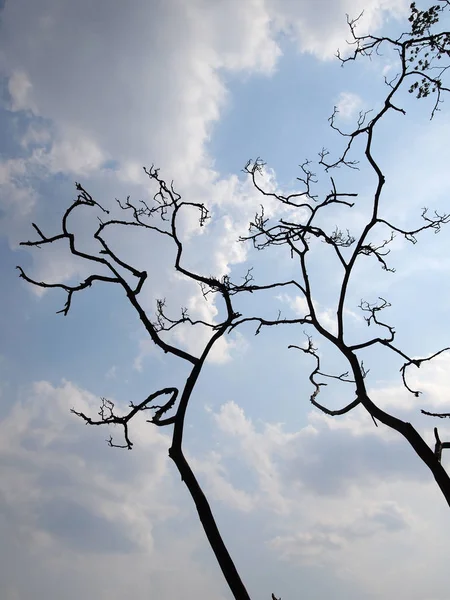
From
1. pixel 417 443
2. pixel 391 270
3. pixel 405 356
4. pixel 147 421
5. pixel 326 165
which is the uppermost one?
pixel 326 165

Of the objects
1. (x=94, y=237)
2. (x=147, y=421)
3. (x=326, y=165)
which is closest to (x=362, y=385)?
→ (x=147, y=421)

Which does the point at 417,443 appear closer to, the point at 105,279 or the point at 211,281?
the point at 211,281

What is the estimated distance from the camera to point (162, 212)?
1146 centimetres

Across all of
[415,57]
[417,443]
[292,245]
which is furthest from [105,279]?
[415,57]

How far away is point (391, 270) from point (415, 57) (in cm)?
485

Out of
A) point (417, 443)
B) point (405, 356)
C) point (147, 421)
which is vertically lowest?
point (417, 443)

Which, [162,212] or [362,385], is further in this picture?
[162,212]

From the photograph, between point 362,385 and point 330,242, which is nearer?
point 362,385

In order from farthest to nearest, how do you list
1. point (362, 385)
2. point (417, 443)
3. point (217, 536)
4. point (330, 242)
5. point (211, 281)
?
point (330, 242) < point (211, 281) < point (362, 385) < point (417, 443) < point (217, 536)

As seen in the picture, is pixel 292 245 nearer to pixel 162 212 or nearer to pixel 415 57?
pixel 162 212

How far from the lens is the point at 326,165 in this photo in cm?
1223

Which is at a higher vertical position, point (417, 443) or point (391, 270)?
point (391, 270)

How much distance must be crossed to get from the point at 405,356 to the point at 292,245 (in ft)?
12.3

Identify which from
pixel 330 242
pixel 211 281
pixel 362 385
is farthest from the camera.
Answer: pixel 330 242
